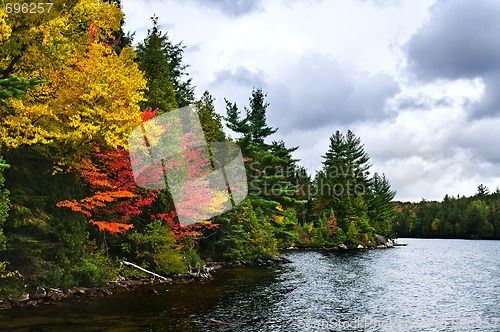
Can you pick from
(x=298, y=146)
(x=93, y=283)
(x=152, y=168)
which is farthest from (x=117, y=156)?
(x=298, y=146)

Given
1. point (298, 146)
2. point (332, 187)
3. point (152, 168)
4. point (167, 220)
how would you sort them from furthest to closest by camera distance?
1. point (332, 187)
2. point (298, 146)
3. point (167, 220)
4. point (152, 168)

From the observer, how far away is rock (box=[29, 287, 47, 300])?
16.3m

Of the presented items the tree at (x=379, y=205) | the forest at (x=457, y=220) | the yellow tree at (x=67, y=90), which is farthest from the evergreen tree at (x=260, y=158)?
the forest at (x=457, y=220)

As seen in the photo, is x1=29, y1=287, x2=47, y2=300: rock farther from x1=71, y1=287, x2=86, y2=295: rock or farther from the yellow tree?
the yellow tree

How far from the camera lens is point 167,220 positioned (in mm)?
25953

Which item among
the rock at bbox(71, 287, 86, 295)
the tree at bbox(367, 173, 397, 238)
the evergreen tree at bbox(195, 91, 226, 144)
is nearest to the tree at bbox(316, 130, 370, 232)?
the tree at bbox(367, 173, 397, 238)

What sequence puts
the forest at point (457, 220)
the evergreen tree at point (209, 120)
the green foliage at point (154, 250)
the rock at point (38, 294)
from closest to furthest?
the rock at point (38, 294), the green foliage at point (154, 250), the evergreen tree at point (209, 120), the forest at point (457, 220)

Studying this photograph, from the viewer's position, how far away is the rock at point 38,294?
53.6ft

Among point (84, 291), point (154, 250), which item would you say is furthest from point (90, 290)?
point (154, 250)

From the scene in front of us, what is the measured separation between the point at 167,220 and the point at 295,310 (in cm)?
1172

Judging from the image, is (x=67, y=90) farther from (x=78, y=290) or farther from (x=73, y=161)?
(x=78, y=290)

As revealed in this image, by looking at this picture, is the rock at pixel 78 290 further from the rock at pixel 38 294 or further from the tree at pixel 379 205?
the tree at pixel 379 205

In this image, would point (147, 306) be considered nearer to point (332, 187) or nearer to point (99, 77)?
point (99, 77)

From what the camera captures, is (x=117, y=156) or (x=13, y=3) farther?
(x=117, y=156)
